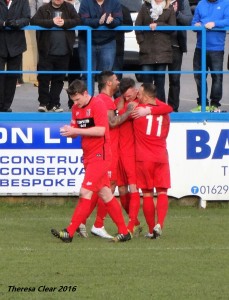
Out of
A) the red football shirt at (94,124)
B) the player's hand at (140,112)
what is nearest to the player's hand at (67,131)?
the red football shirt at (94,124)

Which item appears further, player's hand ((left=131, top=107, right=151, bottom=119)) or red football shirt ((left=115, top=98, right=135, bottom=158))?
red football shirt ((left=115, top=98, right=135, bottom=158))

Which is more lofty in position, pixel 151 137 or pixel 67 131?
pixel 67 131

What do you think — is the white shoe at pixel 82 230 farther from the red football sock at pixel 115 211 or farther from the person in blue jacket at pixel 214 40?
the person in blue jacket at pixel 214 40

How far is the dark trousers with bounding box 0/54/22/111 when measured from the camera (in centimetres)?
1673

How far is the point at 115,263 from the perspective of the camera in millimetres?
11797

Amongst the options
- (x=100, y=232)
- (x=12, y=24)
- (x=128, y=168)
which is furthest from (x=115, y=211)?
(x=12, y=24)

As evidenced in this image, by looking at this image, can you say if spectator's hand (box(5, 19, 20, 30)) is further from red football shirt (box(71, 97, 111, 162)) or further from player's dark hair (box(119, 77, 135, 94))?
red football shirt (box(71, 97, 111, 162))

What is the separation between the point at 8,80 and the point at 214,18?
3.25 metres

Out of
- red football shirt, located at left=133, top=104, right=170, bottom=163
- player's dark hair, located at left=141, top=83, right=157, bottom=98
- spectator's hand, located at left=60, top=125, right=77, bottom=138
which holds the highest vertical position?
player's dark hair, located at left=141, top=83, right=157, bottom=98

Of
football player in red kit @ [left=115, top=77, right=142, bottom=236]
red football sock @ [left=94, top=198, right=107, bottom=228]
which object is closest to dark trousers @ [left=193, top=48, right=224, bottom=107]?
football player in red kit @ [left=115, top=77, right=142, bottom=236]

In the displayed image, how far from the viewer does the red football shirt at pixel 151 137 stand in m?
13.5

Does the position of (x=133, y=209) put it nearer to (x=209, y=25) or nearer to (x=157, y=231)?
(x=157, y=231)

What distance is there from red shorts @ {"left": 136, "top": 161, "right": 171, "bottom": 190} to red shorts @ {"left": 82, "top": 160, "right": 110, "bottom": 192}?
25.8 inches

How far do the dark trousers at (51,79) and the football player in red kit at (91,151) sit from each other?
3971 mm
